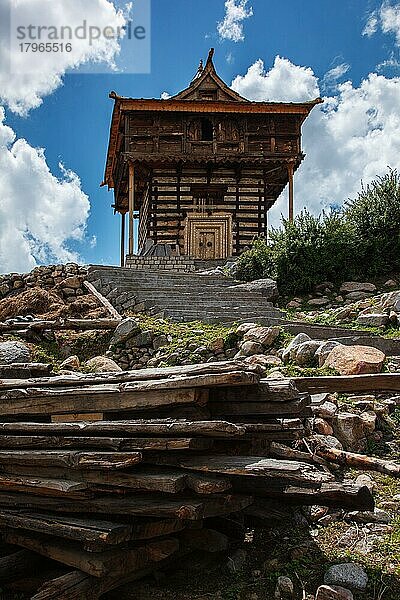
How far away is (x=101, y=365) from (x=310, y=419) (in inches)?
176

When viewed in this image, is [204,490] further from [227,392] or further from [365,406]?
[365,406]

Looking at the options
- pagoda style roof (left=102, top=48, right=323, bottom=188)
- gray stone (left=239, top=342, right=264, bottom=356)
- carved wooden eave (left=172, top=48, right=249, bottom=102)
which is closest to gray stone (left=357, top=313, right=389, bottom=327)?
gray stone (left=239, top=342, right=264, bottom=356)

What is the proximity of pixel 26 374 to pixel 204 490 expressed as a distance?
8.46ft

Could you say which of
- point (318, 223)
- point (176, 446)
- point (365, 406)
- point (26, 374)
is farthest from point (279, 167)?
point (176, 446)

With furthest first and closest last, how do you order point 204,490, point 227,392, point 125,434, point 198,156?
point 198,156, point 227,392, point 125,434, point 204,490

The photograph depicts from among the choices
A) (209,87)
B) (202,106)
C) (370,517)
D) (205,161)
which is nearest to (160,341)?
(370,517)

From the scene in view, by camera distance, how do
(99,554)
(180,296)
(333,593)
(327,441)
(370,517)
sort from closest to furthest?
(333,593) → (99,554) → (370,517) → (327,441) → (180,296)

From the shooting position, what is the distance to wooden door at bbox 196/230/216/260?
23.2 metres

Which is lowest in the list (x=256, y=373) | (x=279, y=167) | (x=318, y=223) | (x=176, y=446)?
(x=176, y=446)

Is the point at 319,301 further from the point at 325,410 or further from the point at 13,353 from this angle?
the point at 325,410

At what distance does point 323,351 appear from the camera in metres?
9.00

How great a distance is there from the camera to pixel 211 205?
936 inches

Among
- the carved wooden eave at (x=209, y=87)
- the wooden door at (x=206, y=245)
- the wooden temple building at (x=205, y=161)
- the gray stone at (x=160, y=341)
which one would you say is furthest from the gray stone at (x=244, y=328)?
the carved wooden eave at (x=209, y=87)

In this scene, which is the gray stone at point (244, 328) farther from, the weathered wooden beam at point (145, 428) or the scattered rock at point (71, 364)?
the weathered wooden beam at point (145, 428)
